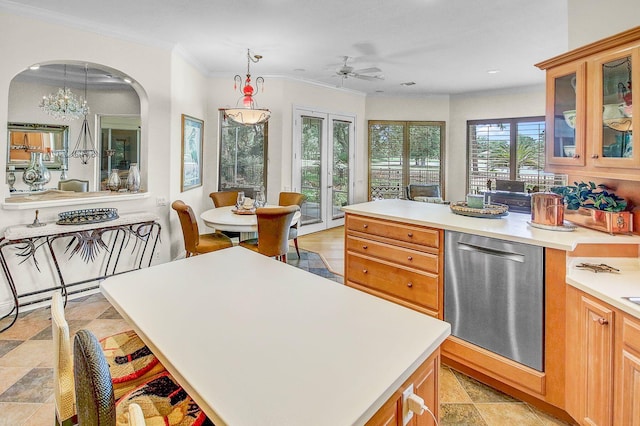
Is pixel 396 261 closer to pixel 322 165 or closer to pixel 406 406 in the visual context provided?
pixel 406 406

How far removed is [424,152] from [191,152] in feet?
16.0

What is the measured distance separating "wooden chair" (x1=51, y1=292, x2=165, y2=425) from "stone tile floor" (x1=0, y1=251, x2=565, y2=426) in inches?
40.9

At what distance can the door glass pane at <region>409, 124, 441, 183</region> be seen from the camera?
747cm

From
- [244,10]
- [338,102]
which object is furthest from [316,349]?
[338,102]

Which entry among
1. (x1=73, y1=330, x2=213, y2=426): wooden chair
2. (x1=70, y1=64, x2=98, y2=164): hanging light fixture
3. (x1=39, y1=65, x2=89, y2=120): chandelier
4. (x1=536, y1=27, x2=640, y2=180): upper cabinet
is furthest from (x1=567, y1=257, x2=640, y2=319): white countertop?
(x1=70, y1=64, x2=98, y2=164): hanging light fixture

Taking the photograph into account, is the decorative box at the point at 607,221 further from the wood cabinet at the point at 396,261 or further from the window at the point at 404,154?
the window at the point at 404,154

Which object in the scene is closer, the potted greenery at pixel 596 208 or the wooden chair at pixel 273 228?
the potted greenery at pixel 596 208

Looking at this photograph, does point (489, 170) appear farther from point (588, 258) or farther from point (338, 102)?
point (588, 258)

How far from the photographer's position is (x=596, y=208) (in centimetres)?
211

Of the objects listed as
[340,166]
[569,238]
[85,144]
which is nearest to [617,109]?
[569,238]

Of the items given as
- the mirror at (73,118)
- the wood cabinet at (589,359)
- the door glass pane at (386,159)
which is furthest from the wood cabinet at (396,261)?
the door glass pane at (386,159)

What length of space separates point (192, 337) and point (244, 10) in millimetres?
3202

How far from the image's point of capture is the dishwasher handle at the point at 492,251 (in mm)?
1999

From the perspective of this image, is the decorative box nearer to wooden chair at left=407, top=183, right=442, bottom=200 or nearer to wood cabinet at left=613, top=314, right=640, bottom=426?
wood cabinet at left=613, top=314, right=640, bottom=426
